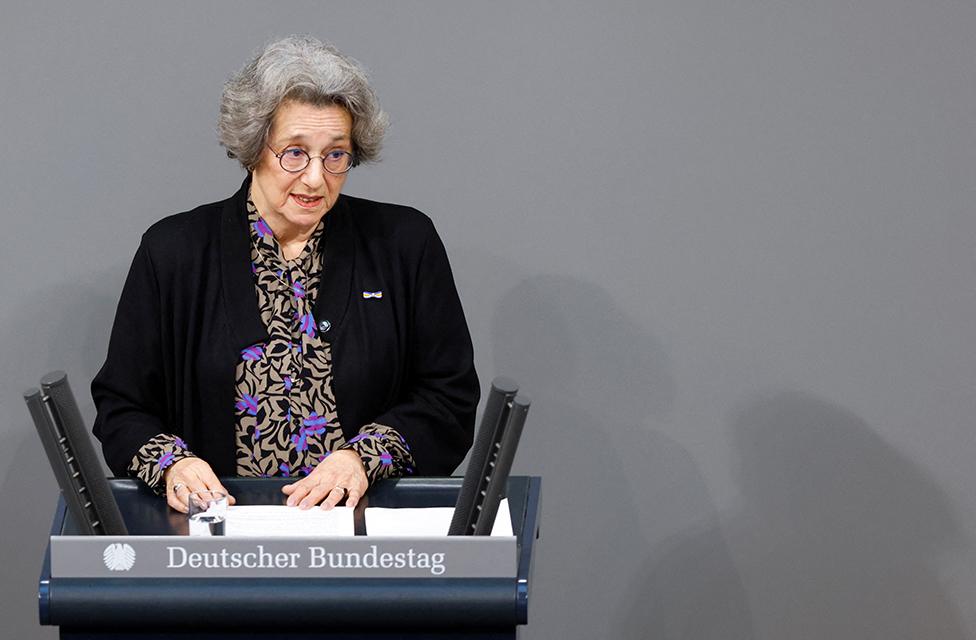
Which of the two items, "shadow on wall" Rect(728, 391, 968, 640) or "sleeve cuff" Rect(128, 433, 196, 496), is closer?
"sleeve cuff" Rect(128, 433, 196, 496)

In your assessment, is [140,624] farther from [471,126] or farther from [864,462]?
[864,462]

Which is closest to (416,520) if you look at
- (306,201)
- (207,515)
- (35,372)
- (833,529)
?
(207,515)

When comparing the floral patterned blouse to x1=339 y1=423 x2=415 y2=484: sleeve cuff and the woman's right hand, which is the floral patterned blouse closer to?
x1=339 y1=423 x2=415 y2=484: sleeve cuff

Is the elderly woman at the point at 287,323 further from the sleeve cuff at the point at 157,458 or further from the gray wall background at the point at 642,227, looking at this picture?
the gray wall background at the point at 642,227

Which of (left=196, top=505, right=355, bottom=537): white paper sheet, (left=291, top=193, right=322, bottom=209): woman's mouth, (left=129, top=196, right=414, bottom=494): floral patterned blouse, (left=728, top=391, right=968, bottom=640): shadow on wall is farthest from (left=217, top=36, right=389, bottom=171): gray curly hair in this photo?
(left=728, top=391, right=968, bottom=640): shadow on wall

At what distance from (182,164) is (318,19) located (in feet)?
1.54

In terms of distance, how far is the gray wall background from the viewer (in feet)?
12.8

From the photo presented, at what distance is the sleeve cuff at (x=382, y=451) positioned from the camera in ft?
9.14

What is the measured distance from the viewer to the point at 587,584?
4.20m


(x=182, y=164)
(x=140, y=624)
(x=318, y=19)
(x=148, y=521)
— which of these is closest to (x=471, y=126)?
(x=318, y=19)

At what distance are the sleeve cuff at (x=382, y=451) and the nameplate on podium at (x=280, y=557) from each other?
511 mm

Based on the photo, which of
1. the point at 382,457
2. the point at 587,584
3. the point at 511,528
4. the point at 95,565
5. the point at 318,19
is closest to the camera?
the point at 95,565

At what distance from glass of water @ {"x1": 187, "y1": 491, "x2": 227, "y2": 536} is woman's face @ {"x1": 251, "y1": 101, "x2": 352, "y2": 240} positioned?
2.31ft

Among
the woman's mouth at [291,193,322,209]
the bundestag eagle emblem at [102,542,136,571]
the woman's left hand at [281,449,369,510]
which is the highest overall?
the woman's mouth at [291,193,322,209]
